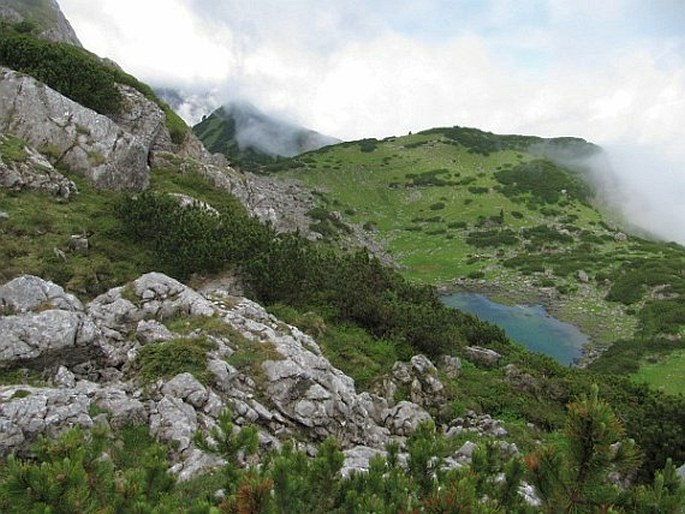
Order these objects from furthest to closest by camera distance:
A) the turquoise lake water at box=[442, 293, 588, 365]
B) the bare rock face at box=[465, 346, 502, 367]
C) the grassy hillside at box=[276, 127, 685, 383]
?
the grassy hillside at box=[276, 127, 685, 383] < the turquoise lake water at box=[442, 293, 588, 365] < the bare rock face at box=[465, 346, 502, 367]

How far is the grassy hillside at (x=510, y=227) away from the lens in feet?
149

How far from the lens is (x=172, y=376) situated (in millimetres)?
11562

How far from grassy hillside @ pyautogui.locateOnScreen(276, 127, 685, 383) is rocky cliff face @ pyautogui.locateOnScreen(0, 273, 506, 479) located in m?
25.0

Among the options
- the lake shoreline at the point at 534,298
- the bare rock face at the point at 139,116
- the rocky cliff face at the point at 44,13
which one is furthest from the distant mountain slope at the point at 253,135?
the bare rock face at the point at 139,116

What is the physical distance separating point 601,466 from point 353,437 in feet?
28.6

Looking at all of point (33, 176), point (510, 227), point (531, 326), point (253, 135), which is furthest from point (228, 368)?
point (253, 135)

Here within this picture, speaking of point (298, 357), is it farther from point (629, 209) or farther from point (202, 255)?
point (629, 209)

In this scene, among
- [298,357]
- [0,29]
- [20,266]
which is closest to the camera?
[298,357]

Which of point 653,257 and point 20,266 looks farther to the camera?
point 653,257

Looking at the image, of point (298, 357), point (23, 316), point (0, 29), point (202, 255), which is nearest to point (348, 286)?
point (202, 255)

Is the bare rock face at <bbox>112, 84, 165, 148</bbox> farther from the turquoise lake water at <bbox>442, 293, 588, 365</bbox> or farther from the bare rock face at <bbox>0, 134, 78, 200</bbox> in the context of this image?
the turquoise lake water at <bbox>442, 293, 588, 365</bbox>

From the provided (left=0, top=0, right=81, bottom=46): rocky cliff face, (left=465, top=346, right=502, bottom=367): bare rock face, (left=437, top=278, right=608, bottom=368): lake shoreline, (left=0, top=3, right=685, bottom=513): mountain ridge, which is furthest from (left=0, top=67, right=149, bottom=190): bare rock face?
(left=0, top=0, right=81, bottom=46): rocky cliff face

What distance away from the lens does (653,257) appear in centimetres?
5956

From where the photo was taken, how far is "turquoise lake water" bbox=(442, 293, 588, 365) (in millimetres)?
38750
